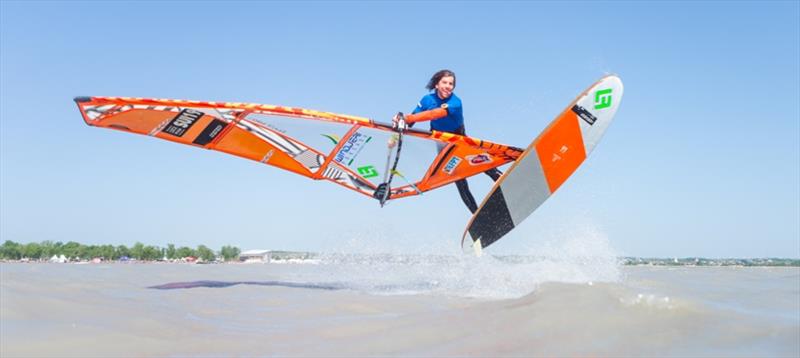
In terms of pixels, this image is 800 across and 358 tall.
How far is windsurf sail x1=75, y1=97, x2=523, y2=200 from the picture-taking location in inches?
285

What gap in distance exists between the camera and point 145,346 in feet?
10.2

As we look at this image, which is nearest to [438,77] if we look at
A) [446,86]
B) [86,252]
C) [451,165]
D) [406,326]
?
[446,86]

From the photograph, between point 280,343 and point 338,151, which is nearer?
point 280,343

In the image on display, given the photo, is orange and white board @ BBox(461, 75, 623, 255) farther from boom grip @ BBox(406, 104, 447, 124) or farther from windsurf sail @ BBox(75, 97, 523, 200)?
boom grip @ BBox(406, 104, 447, 124)

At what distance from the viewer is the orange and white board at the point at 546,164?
25.2 feet

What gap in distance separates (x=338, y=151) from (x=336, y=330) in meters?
4.85

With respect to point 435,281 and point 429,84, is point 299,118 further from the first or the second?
point 435,281

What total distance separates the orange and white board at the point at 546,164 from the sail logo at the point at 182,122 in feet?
12.4

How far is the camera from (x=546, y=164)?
25.9 ft

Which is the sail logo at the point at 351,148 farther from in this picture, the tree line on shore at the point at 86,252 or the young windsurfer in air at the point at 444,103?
the tree line on shore at the point at 86,252

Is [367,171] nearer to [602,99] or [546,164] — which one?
[546,164]

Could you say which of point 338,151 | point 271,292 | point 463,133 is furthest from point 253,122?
point 463,133

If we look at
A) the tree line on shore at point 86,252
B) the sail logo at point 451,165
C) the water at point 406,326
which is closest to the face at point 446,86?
the sail logo at point 451,165

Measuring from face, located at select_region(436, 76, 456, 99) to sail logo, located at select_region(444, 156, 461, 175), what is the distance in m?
0.87
